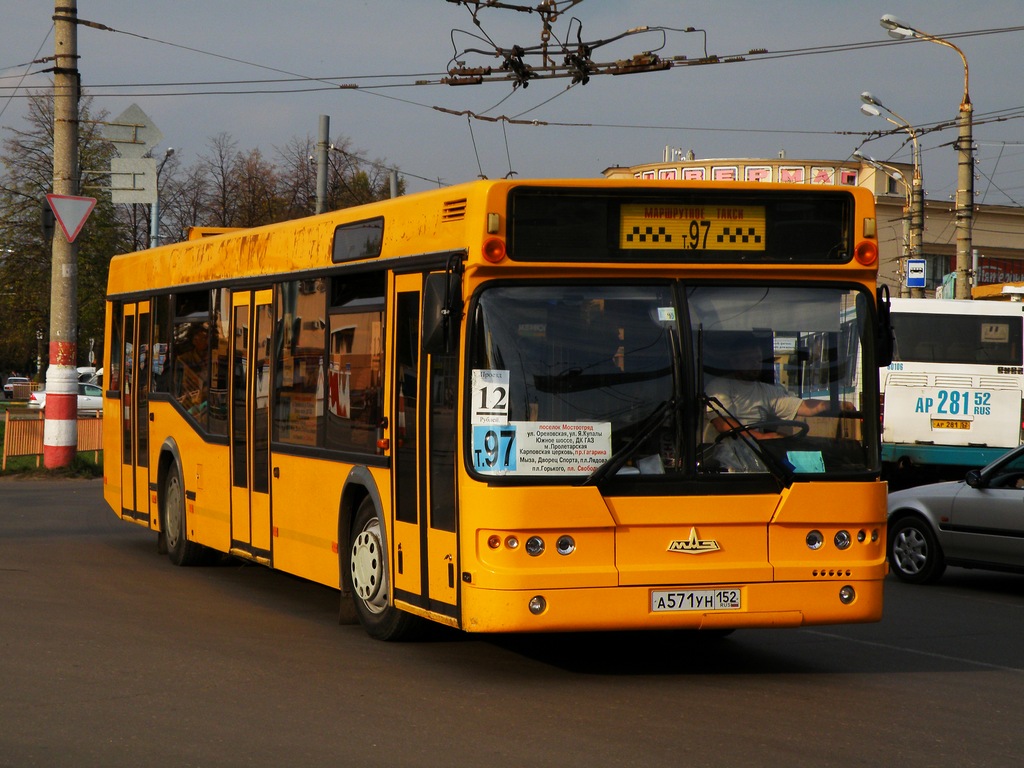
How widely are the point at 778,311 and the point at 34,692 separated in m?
4.43

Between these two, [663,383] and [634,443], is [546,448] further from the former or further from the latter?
[663,383]

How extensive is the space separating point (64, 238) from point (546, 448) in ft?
55.1

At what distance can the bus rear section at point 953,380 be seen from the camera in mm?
25859

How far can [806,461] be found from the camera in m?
→ 8.31

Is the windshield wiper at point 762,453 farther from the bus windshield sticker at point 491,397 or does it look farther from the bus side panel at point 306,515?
the bus side panel at point 306,515

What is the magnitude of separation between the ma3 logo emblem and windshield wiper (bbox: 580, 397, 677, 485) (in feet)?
1.72

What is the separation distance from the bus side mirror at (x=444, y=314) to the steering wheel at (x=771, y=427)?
1.55 m

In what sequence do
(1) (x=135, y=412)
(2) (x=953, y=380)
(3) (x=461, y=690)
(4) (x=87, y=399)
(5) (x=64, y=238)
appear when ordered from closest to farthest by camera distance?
(3) (x=461, y=690)
(1) (x=135, y=412)
(5) (x=64, y=238)
(2) (x=953, y=380)
(4) (x=87, y=399)

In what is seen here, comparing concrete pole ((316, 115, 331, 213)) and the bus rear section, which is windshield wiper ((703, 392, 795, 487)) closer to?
the bus rear section

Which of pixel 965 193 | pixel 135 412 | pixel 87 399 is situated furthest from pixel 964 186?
pixel 87 399

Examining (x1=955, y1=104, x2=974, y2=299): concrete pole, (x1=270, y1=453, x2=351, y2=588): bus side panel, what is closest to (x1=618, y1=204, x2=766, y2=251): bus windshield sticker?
(x1=270, y1=453, x2=351, y2=588): bus side panel

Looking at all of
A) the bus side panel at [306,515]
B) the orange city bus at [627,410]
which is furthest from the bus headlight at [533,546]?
the bus side panel at [306,515]

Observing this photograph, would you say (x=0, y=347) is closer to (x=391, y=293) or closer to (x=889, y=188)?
(x=889, y=188)

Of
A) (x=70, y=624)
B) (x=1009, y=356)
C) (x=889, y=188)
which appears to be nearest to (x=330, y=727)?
(x=70, y=624)
